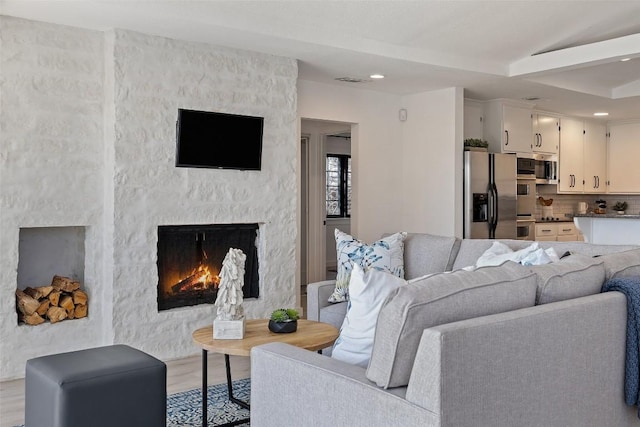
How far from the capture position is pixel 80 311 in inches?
177

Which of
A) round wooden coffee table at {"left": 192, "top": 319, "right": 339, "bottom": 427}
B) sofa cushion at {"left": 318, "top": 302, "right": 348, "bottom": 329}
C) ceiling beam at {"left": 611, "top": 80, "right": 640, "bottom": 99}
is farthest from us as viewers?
ceiling beam at {"left": 611, "top": 80, "right": 640, "bottom": 99}

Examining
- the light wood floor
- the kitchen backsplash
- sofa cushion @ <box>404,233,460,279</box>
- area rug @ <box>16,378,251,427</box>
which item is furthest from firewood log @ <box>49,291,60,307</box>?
the kitchen backsplash

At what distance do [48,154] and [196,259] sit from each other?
140 cm

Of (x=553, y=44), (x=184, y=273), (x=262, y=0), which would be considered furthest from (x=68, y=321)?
(x=553, y=44)

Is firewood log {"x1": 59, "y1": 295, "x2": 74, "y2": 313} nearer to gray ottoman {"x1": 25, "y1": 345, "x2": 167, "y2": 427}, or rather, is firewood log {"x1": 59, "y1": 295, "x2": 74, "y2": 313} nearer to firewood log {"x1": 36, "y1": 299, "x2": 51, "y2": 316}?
firewood log {"x1": 36, "y1": 299, "x2": 51, "y2": 316}

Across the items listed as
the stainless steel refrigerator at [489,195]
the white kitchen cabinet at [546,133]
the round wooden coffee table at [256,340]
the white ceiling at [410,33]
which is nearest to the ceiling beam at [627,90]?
the white ceiling at [410,33]

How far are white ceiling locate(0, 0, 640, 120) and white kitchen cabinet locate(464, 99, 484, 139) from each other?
665 mm

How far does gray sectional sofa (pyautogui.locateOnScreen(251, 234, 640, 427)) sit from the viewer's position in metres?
1.84

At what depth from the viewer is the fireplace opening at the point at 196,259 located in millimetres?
4852

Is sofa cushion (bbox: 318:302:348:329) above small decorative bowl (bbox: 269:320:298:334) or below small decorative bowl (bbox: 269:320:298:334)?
below

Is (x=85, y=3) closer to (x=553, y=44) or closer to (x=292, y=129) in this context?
(x=292, y=129)

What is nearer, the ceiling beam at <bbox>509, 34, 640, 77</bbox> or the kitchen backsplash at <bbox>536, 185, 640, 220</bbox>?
the ceiling beam at <bbox>509, 34, 640, 77</bbox>

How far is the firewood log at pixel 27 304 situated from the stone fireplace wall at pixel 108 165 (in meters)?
0.08

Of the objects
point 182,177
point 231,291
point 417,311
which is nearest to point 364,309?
point 417,311
